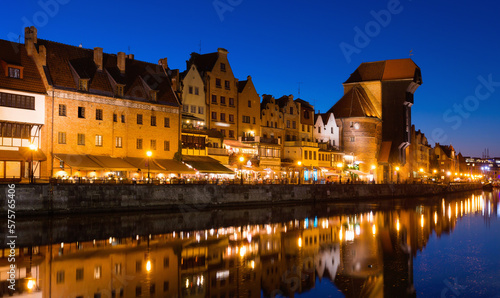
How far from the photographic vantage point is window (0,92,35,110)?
46172 millimetres

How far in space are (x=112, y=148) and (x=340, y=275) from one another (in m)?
34.9

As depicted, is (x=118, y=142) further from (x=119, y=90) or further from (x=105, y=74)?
(x=105, y=74)

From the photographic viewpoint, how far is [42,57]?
50.8m

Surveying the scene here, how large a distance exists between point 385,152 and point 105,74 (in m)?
62.2

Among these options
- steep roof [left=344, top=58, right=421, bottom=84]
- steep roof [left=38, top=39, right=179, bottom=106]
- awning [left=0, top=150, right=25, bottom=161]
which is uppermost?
steep roof [left=344, top=58, right=421, bottom=84]

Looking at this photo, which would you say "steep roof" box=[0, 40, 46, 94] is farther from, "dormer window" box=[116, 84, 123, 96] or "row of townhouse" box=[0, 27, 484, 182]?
"dormer window" box=[116, 84, 123, 96]

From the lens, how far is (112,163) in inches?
2031

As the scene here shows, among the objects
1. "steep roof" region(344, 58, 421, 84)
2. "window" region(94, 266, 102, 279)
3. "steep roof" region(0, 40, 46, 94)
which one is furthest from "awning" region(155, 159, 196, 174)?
"steep roof" region(344, 58, 421, 84)

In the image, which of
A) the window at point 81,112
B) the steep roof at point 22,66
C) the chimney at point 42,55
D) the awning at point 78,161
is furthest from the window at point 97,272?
the chimney at point 42,55

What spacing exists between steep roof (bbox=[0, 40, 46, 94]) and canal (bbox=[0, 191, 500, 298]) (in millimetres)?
13745

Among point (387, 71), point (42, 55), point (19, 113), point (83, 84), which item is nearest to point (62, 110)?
point (83, 84)

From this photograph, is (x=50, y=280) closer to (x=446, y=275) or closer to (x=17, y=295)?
(x=17, y=295)

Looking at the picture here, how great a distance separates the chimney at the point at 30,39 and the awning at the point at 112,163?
1187 centimetres

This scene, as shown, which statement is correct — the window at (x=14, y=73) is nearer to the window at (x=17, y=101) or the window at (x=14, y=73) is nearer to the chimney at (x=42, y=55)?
the window at (x=17, y=101)
